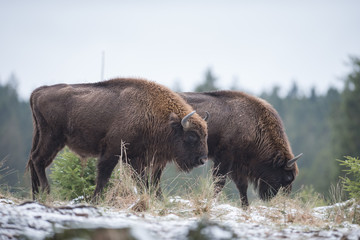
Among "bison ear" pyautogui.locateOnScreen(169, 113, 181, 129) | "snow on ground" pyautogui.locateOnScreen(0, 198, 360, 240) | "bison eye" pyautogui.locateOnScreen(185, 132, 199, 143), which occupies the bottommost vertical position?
"snow on ground" pyautogui.locateOnScreen(0, 198, 360, 240)

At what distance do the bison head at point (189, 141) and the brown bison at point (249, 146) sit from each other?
1158 mm

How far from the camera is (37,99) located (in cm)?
834

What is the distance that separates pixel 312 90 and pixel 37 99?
77383 mm

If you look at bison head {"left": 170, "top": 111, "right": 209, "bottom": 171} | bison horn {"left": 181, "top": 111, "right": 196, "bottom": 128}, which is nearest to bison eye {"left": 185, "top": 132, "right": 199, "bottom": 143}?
bison head {"left": 170, "top": 111, "right": 209, "bottom": 171}

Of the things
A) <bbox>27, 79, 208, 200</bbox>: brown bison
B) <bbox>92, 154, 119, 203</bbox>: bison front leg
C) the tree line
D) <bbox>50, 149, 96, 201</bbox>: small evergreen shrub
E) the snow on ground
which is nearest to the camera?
the snow on ground

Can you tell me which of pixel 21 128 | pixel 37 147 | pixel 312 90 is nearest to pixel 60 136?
pixel 37 147

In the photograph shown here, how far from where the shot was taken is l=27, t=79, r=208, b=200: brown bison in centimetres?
773

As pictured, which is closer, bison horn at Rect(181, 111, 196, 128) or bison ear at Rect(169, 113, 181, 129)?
bison horn at Rect(181, 111, 196, 128)

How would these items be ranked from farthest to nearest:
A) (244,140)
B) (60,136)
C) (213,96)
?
(213,96)
(244,140)
(60,136)

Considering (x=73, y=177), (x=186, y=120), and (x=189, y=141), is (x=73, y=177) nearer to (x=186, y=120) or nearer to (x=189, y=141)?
(x=189, y=141)

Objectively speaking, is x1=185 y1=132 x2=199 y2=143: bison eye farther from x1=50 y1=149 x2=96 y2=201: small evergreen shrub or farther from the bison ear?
x1=50 y1=149 x2=96 y2=201: small evergreen shrub

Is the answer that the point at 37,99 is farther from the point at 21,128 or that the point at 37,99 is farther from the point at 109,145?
the point at 21,128

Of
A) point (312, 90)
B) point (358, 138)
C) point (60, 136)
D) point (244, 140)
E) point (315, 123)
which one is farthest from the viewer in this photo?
point (312, 90)

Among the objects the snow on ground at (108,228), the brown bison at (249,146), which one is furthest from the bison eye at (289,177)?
the snow on ground at (108,228)
